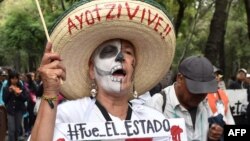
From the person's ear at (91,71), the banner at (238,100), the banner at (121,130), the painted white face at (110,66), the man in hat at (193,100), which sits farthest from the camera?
the banner at (238,100)

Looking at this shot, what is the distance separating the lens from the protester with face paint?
9.45 feet

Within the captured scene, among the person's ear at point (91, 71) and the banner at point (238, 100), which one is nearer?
the person's ear at point (91, 71)

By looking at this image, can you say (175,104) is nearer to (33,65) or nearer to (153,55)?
(153,55)

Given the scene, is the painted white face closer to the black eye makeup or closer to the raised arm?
A: the black eye makeup

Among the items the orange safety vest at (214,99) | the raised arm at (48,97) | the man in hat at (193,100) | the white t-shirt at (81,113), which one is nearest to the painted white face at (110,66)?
the white t-shirt at (81,113)

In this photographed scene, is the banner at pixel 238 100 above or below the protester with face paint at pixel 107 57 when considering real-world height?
below

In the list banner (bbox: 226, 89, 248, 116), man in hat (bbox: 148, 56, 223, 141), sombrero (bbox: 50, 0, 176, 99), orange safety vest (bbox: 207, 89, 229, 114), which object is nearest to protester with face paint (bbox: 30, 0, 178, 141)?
sombrero (bbox: 50, 0, 176, 99)

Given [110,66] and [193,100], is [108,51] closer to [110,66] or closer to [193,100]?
[110,66]

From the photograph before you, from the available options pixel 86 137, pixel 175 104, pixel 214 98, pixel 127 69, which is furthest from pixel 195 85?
pixel 86 137

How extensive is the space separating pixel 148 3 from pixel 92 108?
1.99ft

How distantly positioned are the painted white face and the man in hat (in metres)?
0.94

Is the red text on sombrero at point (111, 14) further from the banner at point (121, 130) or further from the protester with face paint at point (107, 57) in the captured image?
the banner at point (121, 130)

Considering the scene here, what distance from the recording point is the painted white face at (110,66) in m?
2.99

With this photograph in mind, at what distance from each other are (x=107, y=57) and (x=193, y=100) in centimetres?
116
